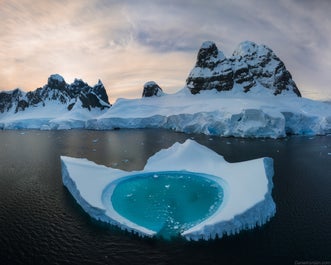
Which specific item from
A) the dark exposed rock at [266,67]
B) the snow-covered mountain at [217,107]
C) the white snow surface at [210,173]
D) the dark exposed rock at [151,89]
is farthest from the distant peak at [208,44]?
the white snow surface at [210,173]

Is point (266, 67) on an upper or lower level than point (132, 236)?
upper

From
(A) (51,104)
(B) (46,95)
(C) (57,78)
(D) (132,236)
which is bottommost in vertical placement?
(D) (132,236)

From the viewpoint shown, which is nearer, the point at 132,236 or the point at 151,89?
the point at 132,236

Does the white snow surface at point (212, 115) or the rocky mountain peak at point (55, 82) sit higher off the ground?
the rocky mountain peak at point (55, 82)

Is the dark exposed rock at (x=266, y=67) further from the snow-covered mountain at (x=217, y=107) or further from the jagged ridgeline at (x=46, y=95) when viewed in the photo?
the jagged ridgeline at (x=46, y=95)

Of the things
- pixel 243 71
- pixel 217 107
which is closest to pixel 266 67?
pixel 243 71

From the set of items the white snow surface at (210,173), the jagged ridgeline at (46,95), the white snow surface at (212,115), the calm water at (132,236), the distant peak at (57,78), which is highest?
the distant peak at (57,78)

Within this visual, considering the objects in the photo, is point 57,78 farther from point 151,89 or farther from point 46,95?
point 151,89
